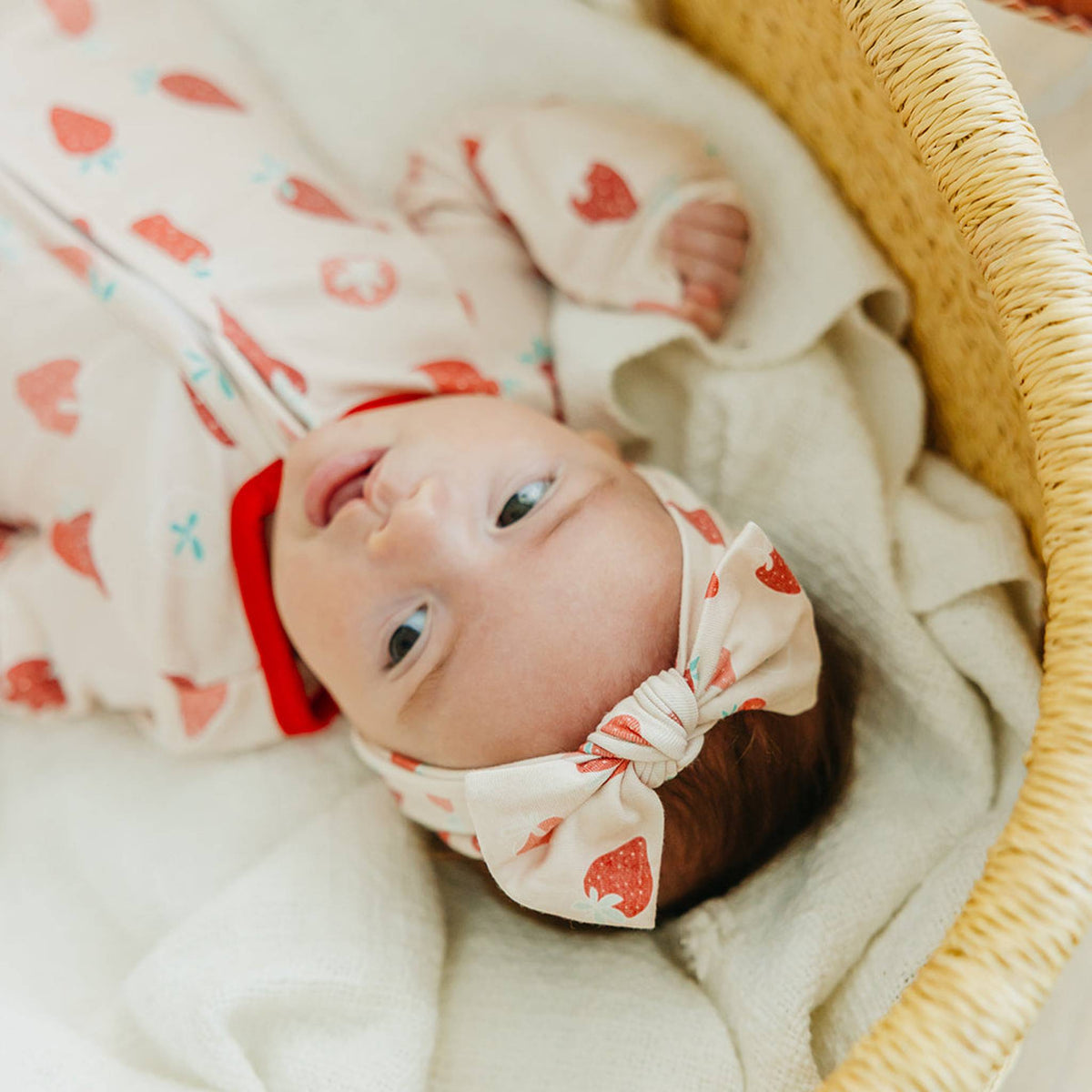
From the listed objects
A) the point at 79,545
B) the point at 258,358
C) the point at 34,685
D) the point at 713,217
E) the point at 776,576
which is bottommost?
the point at 34,685

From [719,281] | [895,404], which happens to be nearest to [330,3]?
[719,281]

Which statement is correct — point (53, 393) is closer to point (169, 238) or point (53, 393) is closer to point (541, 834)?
point (169, 238)

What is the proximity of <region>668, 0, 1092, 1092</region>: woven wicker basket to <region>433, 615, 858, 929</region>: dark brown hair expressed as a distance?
237mm

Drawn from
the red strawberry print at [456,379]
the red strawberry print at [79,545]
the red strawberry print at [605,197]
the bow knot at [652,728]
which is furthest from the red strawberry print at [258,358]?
the bow knot at [652,728]

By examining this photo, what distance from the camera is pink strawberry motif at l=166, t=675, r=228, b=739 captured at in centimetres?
105

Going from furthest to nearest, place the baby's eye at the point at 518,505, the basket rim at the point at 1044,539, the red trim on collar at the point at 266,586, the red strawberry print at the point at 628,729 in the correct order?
the red trim on collar at the point at 266,586
the baby's eye at the point at 518,505
the red strawberry print at the point at 628,729
the basket rim at the point at 1044,539

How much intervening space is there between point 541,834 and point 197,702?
44 cm

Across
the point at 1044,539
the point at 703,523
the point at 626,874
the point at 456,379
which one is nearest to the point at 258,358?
the point at 456,379

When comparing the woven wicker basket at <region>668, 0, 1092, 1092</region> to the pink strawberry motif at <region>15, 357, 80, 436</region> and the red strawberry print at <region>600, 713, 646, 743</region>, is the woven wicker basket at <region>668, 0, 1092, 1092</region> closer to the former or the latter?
the red strawberry print at <region>600, 713, 646, 743</region>

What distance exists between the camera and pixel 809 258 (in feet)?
3.46

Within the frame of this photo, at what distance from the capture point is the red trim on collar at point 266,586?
0.99m

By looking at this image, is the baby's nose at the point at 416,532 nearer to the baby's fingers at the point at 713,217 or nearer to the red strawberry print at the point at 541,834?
the red strawberry print at the point at 541,834

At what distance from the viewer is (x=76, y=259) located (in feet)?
3.46

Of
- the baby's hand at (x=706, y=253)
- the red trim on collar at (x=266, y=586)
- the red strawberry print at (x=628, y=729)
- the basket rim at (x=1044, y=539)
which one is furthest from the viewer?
the baby's hand at (x=706, y=253)
